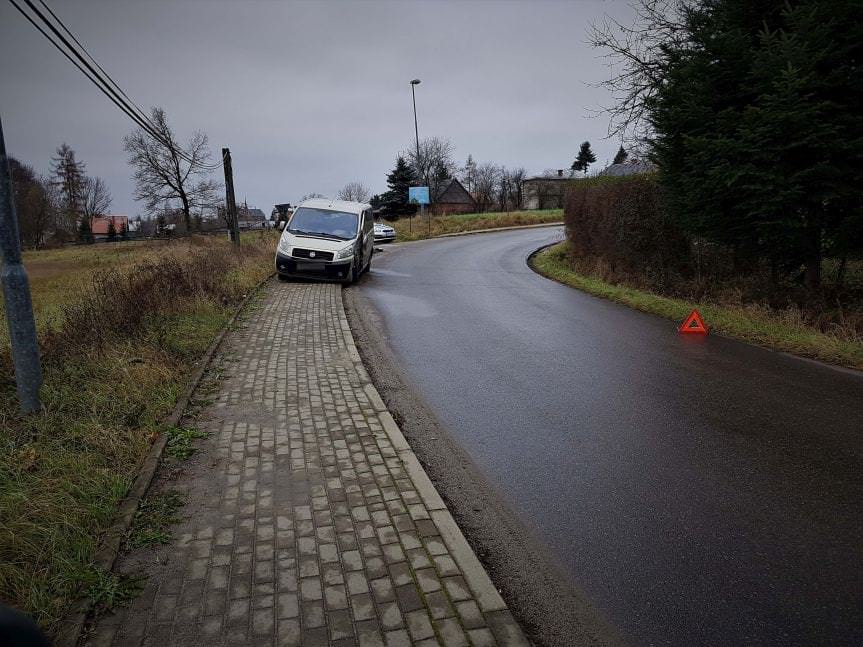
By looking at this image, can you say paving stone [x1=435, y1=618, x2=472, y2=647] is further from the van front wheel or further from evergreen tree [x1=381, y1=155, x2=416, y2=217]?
evergreen tree [x1=381, y1=155, x2=416, y2=217]

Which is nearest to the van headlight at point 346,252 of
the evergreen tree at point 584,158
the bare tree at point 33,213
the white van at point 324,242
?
the white van at point 324,242

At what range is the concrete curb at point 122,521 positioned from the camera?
8.16 feet

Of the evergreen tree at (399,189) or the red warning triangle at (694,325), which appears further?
the evergreen tree at (399,189)

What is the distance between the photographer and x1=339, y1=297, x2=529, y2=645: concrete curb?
2777 mm

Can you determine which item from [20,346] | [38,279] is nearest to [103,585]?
[20,346]

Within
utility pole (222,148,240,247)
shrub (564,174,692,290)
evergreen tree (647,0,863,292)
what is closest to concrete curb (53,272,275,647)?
evergreen tree (647,0,863,292)

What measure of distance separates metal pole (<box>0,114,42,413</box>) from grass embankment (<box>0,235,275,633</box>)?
0.26 m

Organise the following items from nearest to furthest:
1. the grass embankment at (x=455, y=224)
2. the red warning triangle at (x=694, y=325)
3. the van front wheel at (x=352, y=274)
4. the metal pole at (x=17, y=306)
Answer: the metal pole at (x=17, y=306), the red warning triangle at (x=694, y=325), the van front wheel at (x=352, y=274), the grass embankment at (x=455, y=224)

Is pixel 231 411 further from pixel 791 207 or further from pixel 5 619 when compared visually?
pixel 791 207

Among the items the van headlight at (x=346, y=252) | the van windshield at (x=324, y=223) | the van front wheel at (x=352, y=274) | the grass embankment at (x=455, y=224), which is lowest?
the van front wheel at (x=352, y=274)

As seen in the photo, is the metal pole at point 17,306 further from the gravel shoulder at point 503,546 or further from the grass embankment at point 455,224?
the grass embankment at point 455,224

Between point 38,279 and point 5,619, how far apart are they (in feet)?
88.2

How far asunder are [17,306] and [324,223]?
986cm

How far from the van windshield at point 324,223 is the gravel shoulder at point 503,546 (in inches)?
356
